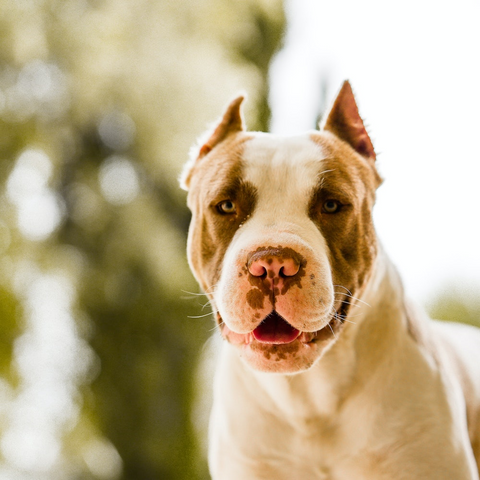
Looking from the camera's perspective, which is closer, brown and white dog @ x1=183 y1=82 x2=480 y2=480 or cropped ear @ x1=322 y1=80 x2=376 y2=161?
brown and white dog @ x1=183 y1=82 x2=480 y2=480

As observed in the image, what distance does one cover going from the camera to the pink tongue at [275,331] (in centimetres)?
79

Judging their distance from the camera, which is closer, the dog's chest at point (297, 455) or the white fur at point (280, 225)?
the white fur at point (280, 225)

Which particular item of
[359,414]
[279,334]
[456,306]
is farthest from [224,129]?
[456,306]

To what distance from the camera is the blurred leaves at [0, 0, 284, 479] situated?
231cm

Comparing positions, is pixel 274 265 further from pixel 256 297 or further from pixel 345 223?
pixel 345 223

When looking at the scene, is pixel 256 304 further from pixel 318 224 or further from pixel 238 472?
pixel 238 472

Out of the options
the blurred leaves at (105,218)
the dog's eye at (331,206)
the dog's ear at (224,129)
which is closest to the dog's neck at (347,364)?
the dog's eye at (331,206)

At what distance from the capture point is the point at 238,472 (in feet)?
2.96

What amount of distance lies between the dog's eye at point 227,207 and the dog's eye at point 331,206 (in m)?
0.13

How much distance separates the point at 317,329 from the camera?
759 mm

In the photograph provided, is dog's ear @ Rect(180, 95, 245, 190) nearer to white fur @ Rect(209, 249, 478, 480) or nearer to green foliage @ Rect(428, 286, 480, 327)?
white fur @ Rect(209, 249, 478, 480)

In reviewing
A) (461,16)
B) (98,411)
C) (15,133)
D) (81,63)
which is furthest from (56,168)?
(461,16)

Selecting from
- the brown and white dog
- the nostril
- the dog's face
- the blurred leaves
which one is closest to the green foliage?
the blurred leaves

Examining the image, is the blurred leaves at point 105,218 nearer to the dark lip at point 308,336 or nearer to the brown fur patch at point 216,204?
the brown fur patch at point 216,204
